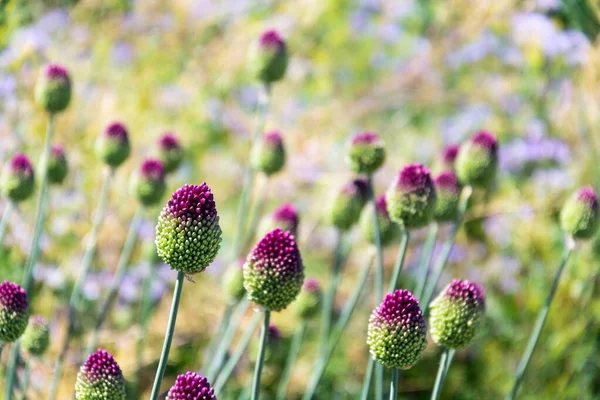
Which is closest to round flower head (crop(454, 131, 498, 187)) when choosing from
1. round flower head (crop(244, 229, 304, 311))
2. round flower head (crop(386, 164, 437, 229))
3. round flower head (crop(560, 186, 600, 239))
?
round flower head (crop(560, 186, 600, 239))

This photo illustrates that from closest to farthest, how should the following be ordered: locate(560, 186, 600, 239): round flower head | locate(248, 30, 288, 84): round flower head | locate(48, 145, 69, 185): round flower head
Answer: locate(560, 186, 600, 239): round flower head → locate(48, 145, 69, 185): round flower head → locate(248, 30, 288, 84): round flower head

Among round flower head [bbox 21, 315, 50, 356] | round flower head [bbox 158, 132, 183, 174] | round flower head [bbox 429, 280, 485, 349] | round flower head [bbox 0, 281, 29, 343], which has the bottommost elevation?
round flower head [bbox 21, 315, 50, 356]

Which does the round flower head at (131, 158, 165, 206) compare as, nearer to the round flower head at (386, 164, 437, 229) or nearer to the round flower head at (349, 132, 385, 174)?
the round flower head at (349, 132, 385, 174)

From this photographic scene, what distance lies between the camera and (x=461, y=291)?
1.49 metres

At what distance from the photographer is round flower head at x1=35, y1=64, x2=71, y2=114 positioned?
220 centimetres

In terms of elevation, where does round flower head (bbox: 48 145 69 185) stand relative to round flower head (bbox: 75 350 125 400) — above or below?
below

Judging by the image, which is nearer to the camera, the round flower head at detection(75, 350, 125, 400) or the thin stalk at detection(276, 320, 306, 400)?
→ the round flower head at detection(75, 350, 125, 400)

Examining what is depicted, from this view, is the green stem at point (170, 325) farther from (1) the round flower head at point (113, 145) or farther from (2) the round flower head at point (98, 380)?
(1) the round flower head at point (113, 145)

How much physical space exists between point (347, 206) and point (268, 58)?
666 mm

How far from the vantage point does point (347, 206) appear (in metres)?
2.08

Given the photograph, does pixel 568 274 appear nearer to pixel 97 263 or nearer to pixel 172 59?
pixel 97 263

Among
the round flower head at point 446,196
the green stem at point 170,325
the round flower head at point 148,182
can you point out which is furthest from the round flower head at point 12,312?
the round flower head at point 446,196

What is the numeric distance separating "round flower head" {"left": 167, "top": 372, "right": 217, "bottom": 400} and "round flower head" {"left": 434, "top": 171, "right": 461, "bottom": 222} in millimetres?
1177

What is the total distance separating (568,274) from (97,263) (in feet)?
7.18
